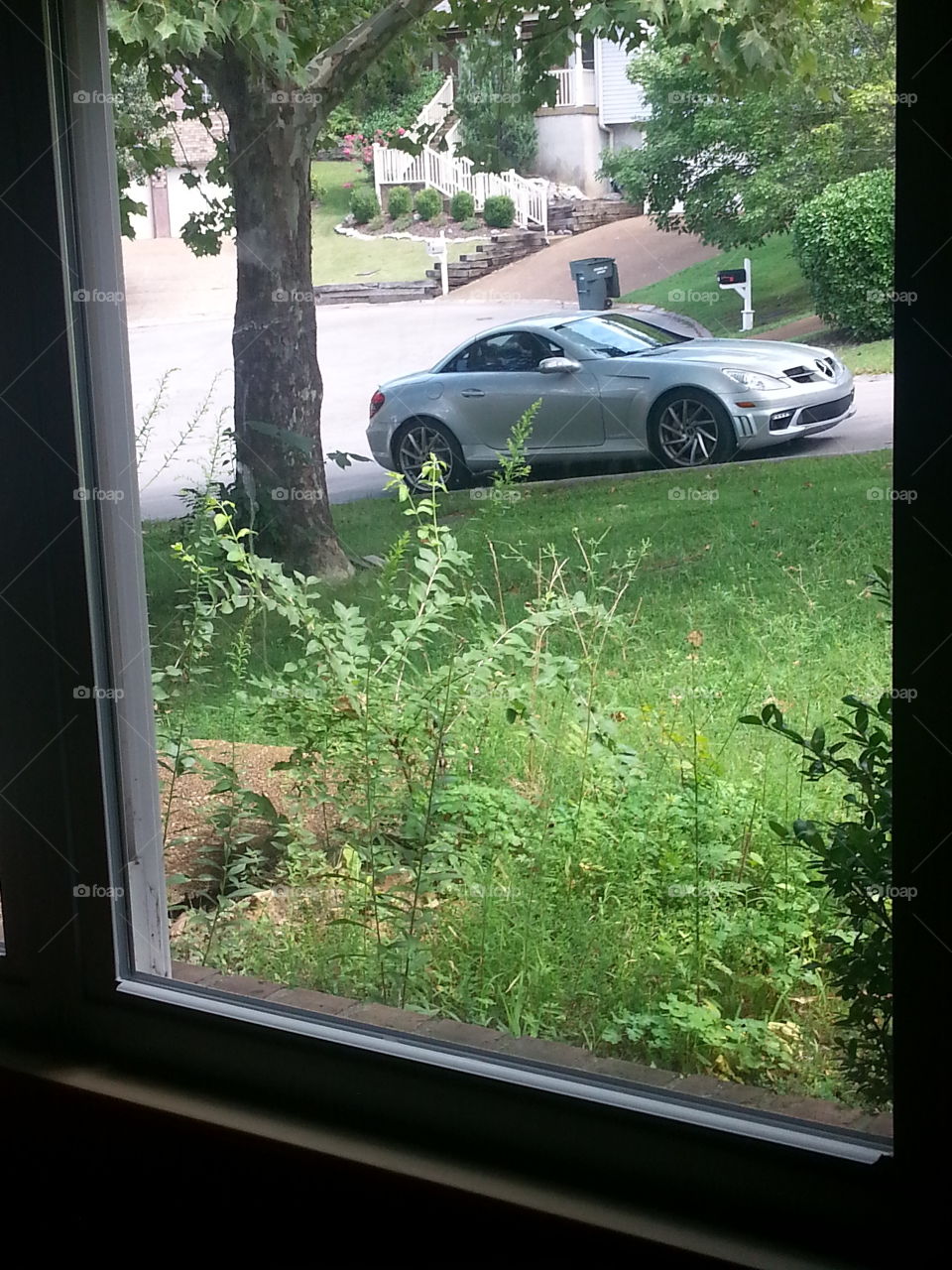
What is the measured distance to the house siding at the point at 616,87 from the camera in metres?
1.73

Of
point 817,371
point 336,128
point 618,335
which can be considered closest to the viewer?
point 817,371

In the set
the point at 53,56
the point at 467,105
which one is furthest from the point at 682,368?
the point at 53,56

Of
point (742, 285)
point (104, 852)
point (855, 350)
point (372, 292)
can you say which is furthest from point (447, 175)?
point (104, 852)

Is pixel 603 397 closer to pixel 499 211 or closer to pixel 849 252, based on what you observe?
pixel 499 211

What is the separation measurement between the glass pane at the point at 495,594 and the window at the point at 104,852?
138 mm

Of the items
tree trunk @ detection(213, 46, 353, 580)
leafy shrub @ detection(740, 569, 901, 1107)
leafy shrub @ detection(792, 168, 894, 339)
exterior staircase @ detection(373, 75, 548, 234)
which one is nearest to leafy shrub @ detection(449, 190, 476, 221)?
exterior staircase @ detection(373, 75, 548, 234)

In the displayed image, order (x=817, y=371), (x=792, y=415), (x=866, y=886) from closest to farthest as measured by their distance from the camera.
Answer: (x=866, y=886) → (x=817, y=371) → (x=792, y=415)

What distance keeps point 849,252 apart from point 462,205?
0.70m

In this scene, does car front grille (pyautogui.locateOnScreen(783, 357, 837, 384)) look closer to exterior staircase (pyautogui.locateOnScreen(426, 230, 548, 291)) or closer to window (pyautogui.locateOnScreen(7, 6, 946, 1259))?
exterior staircase (pyautogui.locateOnScreen(426, 230, 548, 291))

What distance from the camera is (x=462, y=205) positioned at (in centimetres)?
198

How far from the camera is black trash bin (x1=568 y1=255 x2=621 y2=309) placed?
179cm

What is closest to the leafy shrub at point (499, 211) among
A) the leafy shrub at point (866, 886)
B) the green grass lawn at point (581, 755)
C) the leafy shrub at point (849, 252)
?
the green grass lawn at point (581, 755)

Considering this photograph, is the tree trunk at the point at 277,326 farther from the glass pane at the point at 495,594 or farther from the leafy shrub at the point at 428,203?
the leafy shrub at the point at 428,203

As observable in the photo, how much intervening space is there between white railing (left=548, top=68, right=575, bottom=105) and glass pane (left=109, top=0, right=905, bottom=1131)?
33 millimetres
